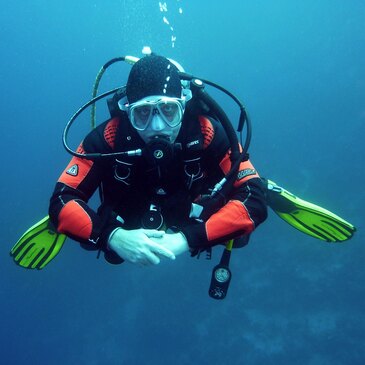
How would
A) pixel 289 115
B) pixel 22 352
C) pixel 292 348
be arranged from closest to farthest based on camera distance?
pixel 292 348, pixel 22 352, pixel 289 115

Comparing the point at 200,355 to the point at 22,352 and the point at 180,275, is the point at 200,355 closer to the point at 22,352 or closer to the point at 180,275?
the point at 180,275

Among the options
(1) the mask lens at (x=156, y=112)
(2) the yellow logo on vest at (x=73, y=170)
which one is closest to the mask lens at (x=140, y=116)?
(1) the mask lens at (x=156, y=112)

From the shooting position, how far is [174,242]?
3361 mm

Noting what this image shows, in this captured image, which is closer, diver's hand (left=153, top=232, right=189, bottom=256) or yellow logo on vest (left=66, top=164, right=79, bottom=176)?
diver's hand (left=153, top=232, right=189, bottom=256)

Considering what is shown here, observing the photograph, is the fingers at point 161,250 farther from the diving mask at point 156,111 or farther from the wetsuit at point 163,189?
the diving mask at point 156,111

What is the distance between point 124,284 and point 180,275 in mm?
2727

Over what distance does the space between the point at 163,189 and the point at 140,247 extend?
0.93m

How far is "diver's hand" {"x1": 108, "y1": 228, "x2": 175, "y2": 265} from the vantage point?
315 cm

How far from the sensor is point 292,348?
11883 mm

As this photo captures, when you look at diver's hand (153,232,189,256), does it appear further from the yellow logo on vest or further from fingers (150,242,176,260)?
the yellow logo on vest

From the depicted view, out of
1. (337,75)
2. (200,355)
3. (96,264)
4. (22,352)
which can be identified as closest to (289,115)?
(337,75)

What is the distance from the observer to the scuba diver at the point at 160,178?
345 centimetres

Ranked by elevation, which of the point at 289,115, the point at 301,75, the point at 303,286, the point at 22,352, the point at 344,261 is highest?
the point at 301,75

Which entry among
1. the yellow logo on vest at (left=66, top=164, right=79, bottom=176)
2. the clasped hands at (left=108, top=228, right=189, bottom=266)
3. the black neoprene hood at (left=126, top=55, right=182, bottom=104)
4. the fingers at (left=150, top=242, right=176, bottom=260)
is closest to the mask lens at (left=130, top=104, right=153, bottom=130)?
the black neoprene hood at (left=126, top=55, right=182, bottom=104)
